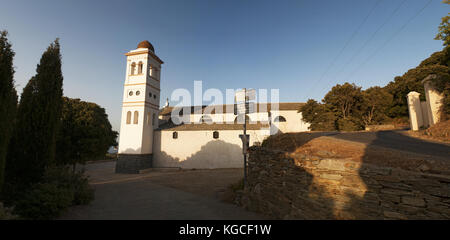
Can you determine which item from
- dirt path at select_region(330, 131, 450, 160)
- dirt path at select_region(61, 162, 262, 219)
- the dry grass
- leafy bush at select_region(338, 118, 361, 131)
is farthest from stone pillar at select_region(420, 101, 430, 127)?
dirt path at select_region(61, 162, 262, 219)

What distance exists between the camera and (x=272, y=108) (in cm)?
3106

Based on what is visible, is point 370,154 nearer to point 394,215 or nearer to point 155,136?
point 394,215

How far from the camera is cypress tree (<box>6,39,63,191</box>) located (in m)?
7.55

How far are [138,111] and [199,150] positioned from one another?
9.52 metres

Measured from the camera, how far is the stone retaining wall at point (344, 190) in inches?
129

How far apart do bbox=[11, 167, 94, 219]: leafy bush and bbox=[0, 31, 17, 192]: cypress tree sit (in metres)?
1.00

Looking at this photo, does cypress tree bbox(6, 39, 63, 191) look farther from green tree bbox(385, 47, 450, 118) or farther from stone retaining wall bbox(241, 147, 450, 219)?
green tree bbox(385, 47, 450, 118)

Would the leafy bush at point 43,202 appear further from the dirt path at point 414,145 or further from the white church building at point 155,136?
the white church building at point 155,136

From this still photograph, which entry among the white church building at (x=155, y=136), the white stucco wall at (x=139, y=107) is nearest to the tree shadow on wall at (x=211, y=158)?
the white church building at (x=155, y=136)

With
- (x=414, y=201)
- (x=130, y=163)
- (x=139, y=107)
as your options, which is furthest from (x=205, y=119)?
(x=414, y=201)
